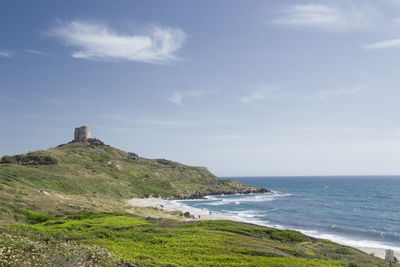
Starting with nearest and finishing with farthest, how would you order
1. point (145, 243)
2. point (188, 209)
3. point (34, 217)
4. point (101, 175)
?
point (145, 243) → point (34, 217) → point (188, 209) → point (101, 175)

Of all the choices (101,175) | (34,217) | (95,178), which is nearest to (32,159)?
(95,178)

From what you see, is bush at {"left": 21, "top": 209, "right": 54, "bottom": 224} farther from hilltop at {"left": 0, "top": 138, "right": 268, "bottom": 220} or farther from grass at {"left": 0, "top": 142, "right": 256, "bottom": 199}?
grass at {"left": 0, "top": 142, "right": 256, "bottom": 199}

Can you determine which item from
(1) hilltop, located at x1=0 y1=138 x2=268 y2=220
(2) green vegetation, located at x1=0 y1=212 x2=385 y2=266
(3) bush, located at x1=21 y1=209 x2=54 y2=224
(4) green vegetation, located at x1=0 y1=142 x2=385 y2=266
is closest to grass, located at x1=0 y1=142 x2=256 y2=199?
(1) hilltop, located at x1=0 y1=138 x2=268 y2=220

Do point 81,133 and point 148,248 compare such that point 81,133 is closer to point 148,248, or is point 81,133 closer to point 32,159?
point 32,159

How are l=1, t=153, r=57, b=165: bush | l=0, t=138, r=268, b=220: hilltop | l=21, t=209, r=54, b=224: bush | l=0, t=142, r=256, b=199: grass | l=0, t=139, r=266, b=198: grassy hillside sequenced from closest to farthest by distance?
l=21, t=209, r=54, b=224: bush → l=0, t=138, r=268, b=220: hilltop → l=0, t=142, r=256, b=199: grass → l=0, t=139, r=266, b=198: grassy hillside → l=1, t=153, r=57, b=165: bush

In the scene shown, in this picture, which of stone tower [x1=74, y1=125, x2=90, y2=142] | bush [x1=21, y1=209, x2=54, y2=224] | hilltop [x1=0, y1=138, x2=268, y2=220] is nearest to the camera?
bush [x1=21, y1=209, x2=54, y2=224]

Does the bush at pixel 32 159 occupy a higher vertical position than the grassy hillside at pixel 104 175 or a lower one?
higher

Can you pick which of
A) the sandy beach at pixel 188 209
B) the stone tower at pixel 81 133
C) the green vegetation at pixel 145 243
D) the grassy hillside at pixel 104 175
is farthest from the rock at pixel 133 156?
the green vegetation at pixel 145 243

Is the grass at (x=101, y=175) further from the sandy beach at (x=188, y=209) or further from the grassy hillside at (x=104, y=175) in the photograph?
the sandy beach at (x=188, y=209)

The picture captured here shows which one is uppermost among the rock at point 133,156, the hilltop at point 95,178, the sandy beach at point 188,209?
the rock at point 133,156

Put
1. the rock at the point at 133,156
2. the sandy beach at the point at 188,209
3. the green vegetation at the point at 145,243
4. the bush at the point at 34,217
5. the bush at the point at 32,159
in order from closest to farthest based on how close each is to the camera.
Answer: the green vegetation at the point at 145,243, the bush at the point at 34,217, the sandy beach at the point at 188,209, the bush at the point at 32,159, the rock at the point at 133,156

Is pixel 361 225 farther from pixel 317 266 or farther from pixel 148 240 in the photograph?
pixel 148 240

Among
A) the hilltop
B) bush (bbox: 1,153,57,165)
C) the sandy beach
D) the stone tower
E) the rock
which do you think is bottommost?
the sandy beach

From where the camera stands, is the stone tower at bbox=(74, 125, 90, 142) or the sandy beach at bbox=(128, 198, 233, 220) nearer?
the sandy beach at bbox=(128, 198, 233, 220)
